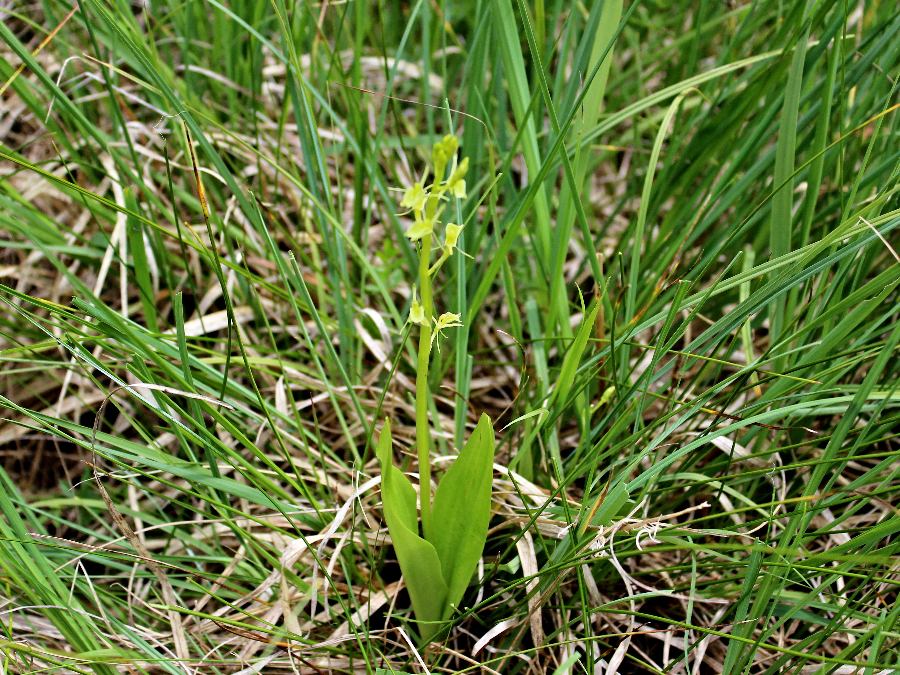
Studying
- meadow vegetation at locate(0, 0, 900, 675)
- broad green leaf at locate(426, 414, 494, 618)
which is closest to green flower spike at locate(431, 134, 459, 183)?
meadow vegetation at locate(0, 0, 900, 675)

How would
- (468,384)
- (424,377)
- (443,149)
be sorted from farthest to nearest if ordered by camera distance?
(468,384), (424,377), (443,149)

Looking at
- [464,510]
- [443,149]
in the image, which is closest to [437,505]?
[464,510]

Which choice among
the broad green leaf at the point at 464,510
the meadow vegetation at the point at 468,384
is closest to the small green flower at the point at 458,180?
the meadow vegetation at the point at 468,384

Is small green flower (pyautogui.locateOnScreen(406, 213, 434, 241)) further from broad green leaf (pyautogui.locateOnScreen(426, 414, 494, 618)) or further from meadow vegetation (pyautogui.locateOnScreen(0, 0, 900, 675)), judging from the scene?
broad green leaf (pyautogui.locateOnScreen(426, 414, 494, 618))

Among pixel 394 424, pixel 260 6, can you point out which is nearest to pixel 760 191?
pixel 394 424

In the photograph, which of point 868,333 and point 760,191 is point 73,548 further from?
point 760,191

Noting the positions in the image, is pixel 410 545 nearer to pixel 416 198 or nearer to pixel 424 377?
pixel 424 377
